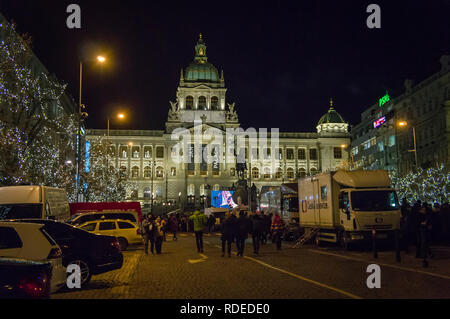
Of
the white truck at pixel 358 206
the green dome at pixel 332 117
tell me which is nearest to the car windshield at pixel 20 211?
the white truck at pixel 358 206

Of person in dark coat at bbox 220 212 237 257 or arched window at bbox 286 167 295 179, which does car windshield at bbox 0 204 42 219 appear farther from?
arched window at bbox 286 167 295 179

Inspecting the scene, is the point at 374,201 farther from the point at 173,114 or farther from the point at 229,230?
the point at 173,114

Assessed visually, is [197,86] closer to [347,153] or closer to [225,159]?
[225,159]

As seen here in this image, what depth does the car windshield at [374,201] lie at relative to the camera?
19.8 meters

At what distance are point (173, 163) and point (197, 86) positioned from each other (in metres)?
16.4

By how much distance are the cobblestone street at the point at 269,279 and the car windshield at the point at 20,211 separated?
406 cm

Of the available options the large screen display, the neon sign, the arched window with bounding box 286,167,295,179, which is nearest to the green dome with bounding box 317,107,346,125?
the arched window with bounding box 286,167,295,179

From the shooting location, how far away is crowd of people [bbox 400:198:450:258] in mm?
15734

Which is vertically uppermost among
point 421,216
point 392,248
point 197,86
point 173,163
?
point 197,86

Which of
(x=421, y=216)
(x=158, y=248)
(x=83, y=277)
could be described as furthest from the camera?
(x=158, y=248)

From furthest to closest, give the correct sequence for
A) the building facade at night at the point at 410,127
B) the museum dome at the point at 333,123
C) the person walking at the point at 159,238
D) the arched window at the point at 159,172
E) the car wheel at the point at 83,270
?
the museum dome at the point at 333,123 → the arched window at the point at 159,172 → the building facade at night at the point at 410,127 → the person walking at the point at 159,238 → the car wheel at the point at 83,270

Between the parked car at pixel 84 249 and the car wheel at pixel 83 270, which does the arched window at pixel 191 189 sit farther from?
the car wheel at pixel 83 270
